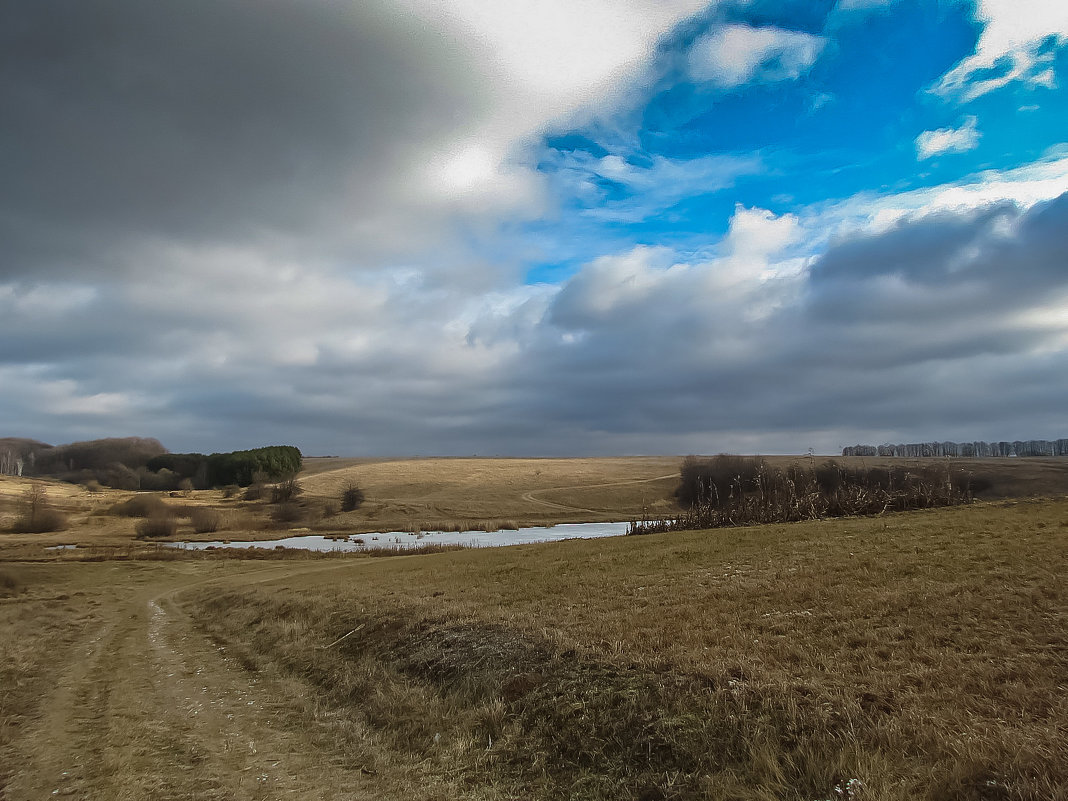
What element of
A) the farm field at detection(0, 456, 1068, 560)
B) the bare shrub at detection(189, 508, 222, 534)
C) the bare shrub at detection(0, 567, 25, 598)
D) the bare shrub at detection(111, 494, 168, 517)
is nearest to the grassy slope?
the bare shrub at detection(0, 567, 25, 598)

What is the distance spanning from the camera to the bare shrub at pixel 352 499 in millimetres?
110750

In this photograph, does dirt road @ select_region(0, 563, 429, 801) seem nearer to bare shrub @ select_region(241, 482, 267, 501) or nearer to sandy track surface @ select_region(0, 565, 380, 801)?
sandy track surface @ select_region(0, 565, 380, 801)

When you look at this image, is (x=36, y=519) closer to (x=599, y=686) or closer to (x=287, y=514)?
(x=287, y=514)

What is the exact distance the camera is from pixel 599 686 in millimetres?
10562

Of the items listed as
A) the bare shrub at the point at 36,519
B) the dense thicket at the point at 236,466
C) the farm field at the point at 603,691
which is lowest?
the bare shrub at the point at 36,519

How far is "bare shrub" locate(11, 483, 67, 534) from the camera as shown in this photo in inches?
3472

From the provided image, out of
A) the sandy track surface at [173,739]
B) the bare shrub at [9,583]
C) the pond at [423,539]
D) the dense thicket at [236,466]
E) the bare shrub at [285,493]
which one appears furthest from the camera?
the dense thicket at [236,466]

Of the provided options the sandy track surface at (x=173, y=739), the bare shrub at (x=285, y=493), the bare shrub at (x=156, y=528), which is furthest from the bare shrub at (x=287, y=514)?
the sandy track surface at (x=173, y=739)

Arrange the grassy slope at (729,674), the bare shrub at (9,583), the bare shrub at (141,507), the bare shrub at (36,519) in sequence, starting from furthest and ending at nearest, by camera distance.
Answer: the bare shrub at (141,507), the bare shrub at (36,519), the bare shrub at (9,583), the grassy slope at (729,674)

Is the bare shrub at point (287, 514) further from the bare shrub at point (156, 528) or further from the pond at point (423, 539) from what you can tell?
the pond at point (423, 539)

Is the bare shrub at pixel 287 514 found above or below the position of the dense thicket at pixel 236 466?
below

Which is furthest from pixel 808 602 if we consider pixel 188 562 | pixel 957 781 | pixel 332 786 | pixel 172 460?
pixel 172 460

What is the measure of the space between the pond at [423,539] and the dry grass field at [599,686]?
45.6 meters

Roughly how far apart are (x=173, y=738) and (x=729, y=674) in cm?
966
